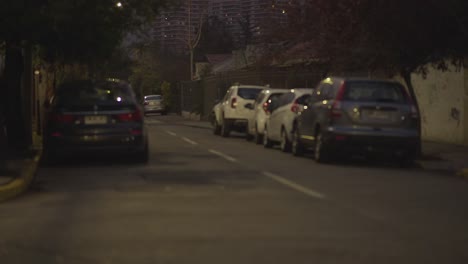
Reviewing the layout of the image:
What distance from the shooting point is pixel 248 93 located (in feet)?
97.4

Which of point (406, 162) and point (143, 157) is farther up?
point (143, 157)

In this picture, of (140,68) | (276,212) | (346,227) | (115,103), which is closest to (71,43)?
(115,103)

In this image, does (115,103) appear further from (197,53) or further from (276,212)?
(197,53)

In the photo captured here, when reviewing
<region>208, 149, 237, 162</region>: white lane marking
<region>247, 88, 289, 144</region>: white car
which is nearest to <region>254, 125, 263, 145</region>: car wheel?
<region>247, 88, 289, 144</region>: white car

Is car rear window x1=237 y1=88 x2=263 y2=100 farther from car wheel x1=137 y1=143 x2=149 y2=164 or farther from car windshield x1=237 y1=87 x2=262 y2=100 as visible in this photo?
car wheel x1=137 y1=143 x2=149 y2=164

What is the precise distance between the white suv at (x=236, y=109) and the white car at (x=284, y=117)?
511cm

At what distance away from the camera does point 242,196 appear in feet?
41.5

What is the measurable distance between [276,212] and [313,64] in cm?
1707

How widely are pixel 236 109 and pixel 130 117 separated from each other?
1172 centimetres

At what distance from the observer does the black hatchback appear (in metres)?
17.4

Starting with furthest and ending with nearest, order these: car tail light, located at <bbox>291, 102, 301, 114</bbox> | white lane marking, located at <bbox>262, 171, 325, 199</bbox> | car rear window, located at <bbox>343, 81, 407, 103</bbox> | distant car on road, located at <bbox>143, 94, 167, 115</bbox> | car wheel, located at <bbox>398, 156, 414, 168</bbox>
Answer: distant car on road, located at <bbox>143, 94, 167, 115</bbox>, car tail light, located at <bbox>291, 102, 301, 114</bbox>, car wheel, located at <bbox>398, 156, 414, 168</bbox>, car rear window, located at <bbox>343, 81, 407, 103</bbox>, white lane marking, located at <bbox>262, 171, 325, 199</bbox>

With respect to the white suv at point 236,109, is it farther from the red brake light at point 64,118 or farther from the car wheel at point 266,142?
the red brake light at point 64,118

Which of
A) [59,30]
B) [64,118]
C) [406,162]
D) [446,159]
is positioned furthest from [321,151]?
[59,30]

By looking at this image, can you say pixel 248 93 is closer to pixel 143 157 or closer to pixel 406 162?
pixel 143 157
